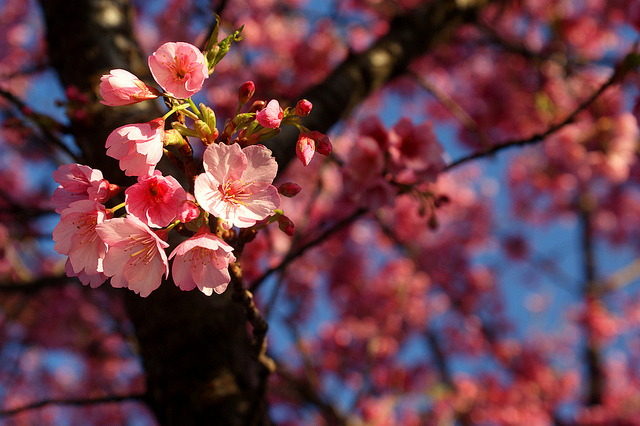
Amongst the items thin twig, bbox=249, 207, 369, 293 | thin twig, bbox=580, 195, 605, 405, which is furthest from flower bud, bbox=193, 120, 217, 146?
thin twig, bbox=580, 195, 605, 405

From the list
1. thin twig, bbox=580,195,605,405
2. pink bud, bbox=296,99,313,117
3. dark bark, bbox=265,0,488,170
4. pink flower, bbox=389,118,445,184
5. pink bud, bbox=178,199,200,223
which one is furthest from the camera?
thin twig, bbox=580,195,605,405

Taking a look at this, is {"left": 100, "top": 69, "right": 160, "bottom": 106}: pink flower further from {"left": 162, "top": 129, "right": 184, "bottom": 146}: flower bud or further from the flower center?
the flower center

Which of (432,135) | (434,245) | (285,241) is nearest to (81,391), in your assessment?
(285,241)

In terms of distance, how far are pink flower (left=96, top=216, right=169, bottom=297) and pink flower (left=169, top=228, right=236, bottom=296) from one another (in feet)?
0.12

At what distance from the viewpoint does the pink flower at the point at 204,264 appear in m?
0.72

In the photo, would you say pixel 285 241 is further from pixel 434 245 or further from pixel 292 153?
pixel 292 153

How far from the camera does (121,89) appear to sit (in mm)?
777

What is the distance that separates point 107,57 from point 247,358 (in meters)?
1.19

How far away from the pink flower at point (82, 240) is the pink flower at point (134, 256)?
28mm

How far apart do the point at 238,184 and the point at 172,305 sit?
2.27ft

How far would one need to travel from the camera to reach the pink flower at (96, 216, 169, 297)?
724 millimetres

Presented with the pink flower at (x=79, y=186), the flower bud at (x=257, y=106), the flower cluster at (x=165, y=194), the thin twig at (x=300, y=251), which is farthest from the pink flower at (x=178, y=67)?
the thin twig at (x=300, y=251)

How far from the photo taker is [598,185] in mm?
6387

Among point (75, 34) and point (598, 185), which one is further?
point (598, 185)
